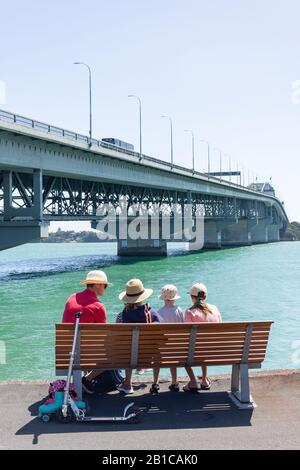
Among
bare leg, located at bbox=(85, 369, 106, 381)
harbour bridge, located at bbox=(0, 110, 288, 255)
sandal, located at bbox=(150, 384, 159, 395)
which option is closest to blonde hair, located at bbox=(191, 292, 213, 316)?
sandal, located at bbox=(150, 384, 159, 395)

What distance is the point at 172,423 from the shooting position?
725 cm

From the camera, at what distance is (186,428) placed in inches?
279

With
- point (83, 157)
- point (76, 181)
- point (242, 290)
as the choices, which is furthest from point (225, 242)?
point (242, 290)

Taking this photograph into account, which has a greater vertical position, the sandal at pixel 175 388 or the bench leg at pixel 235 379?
the bench leg at pixel 235 379

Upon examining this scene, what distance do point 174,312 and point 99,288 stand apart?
4.05ft

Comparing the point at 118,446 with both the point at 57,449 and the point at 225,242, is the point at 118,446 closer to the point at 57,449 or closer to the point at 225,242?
the point at 57,449

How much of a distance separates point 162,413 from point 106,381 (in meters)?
1.24

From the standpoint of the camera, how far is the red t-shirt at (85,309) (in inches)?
321

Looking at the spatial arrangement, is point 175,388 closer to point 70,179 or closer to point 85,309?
point 85,309

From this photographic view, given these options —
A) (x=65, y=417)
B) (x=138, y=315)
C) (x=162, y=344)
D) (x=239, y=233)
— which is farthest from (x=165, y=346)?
(x=239, y=233)

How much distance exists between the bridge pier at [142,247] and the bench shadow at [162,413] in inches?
3207

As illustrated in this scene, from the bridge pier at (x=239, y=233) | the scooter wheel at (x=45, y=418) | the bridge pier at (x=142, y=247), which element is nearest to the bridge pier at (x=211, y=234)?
the bridge pier at (x=239, y=233)

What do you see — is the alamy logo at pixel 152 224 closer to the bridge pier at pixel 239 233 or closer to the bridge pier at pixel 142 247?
the bridge pier at pixel 142 247
